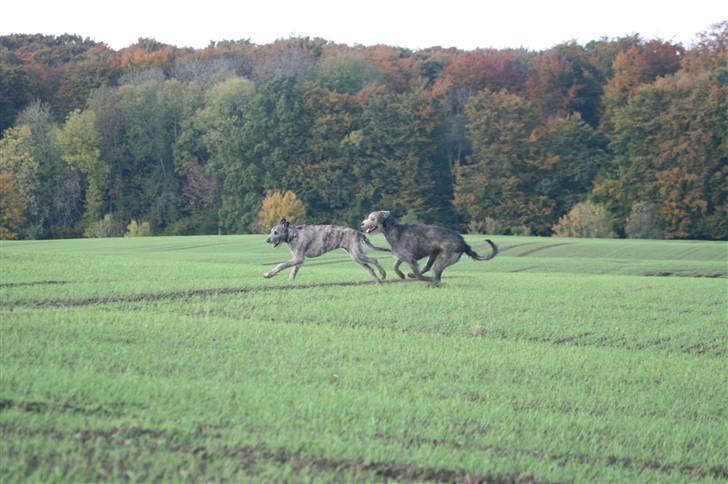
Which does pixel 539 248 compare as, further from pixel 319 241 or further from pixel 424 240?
pixel 424 240

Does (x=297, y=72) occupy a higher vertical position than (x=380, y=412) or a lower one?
higher

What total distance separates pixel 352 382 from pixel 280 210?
177 ft

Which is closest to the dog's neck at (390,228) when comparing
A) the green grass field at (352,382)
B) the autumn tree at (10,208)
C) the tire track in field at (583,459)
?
the green grass field at (352,382)

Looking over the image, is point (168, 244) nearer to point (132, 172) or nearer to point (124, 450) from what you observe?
point (132, 172)

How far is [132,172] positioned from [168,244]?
33.6m

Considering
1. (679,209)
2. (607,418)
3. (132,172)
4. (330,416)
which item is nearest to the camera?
(330,416)

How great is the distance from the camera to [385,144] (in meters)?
70.8

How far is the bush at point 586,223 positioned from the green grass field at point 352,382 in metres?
39.5

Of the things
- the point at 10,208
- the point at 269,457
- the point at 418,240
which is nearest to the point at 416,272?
the point at 418,240

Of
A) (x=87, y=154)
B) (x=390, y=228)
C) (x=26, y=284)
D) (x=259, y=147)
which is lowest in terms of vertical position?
(x=26, y=284)

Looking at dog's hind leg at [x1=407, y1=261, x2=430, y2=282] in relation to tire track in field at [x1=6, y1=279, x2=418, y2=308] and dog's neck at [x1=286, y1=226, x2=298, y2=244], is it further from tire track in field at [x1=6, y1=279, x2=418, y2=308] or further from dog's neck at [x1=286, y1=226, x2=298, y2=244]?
dog's neck at [x1=286, y1=226, x2=298, y2=244]

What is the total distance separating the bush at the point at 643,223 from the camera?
195ft

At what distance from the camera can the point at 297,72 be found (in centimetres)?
8356

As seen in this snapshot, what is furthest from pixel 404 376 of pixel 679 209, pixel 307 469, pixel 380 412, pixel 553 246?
pixel 679 209
